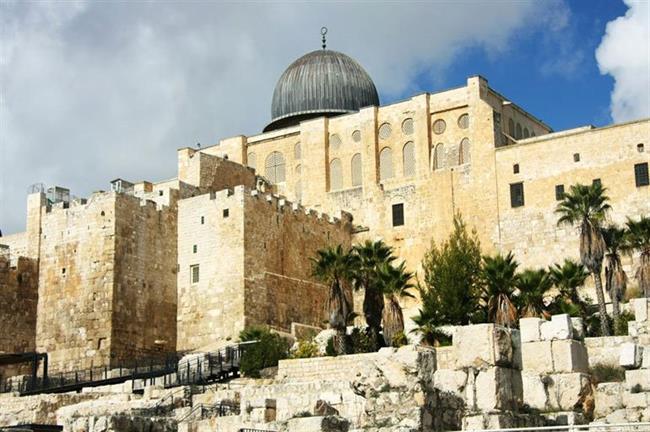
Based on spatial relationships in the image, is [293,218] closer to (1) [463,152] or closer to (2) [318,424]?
(1) [463,152]

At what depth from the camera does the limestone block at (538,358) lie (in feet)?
68.3

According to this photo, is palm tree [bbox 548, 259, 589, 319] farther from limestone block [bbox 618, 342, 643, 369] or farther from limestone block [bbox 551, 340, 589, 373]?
limestone block [bbox 551, 340, 589, 373]

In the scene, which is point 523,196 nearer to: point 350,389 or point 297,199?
point 297,199

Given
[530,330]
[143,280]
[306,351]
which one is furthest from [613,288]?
[143,280]

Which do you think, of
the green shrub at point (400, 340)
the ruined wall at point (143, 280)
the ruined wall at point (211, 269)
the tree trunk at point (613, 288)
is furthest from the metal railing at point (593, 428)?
the ruined wall at point (143, 280)

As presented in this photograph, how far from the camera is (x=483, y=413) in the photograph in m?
19.3

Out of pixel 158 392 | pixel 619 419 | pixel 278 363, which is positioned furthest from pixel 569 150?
pixel 619 419

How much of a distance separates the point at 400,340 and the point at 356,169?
15561 mm

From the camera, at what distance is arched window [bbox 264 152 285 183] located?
51750mm

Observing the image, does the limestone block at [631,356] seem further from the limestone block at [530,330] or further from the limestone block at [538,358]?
the limestone block at [530,330]

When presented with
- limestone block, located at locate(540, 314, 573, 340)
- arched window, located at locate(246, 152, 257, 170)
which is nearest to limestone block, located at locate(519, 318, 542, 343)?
limestone block, located at locate(540, 314, 573, 340)

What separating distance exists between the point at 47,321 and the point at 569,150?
21085mm

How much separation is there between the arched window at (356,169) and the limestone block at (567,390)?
96.1 ft

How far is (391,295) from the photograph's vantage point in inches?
1441
